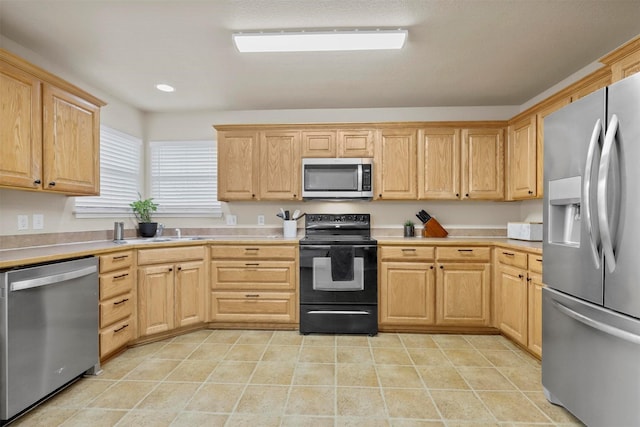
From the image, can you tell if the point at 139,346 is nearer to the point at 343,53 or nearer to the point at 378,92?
the point at 343,53

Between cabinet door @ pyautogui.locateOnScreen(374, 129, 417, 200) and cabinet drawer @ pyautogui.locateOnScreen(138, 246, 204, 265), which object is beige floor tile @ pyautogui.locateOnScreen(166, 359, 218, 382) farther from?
cabinet door @ pyautogui.locateOnScreen(374, 129, 417, 200)

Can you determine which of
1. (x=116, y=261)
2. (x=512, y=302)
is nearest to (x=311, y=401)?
(x=116, y=261)

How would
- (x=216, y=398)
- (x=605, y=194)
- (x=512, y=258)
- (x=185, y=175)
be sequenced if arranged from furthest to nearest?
(x=185, y=175), (x=512, y=258), (x=216, y=398), (x=605, y=194)

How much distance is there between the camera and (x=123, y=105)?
3586mm

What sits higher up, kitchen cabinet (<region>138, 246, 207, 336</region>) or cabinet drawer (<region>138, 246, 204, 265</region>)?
cabinet drawer (<region>138, 246, 204, 265</region>)

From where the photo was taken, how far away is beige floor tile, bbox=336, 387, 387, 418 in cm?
189

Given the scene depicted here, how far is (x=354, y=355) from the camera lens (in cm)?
267

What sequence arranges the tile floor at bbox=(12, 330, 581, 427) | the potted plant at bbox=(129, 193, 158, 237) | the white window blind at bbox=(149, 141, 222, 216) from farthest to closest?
the white window blind at bbox=(149, 141, 222, 216) < the potted plant at bbox=(129, 193, 158, 237) < the tile floor at bbox=(12, 330, 581, 427)

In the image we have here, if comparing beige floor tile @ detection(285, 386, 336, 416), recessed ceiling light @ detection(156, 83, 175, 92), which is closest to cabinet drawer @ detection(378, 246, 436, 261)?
beige floor tile @ detection(285, 386, 336, 416)

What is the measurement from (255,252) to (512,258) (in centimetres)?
235

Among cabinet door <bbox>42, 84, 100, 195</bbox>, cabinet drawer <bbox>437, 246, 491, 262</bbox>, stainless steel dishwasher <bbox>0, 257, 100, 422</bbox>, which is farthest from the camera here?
cabinet drawer <bbox>437, 246, 491, 262</bbox>

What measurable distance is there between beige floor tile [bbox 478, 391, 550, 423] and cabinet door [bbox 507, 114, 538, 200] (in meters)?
1.79

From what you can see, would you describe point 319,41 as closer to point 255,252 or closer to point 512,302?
point 255,252

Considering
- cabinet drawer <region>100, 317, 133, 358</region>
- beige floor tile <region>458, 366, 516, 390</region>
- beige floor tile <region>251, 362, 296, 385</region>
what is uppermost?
cabinet drawer <region>100, 317, 133, 358</region>
